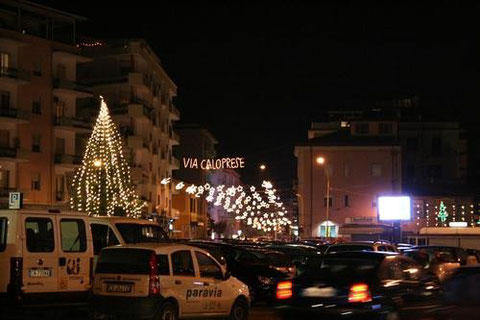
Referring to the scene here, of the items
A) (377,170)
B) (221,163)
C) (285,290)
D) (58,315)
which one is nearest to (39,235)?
(58,315)

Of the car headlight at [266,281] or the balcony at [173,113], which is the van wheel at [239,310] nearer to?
the car headlight at [266,281]

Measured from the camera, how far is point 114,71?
76312mm

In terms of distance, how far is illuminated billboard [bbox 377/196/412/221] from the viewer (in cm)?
5994

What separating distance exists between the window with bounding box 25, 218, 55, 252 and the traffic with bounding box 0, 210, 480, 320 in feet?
0.07

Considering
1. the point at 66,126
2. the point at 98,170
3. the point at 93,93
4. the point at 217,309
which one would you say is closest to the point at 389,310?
the point at 217,309

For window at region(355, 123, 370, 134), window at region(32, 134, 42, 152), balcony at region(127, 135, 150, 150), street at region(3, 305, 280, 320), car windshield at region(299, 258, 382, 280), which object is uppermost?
window at region(355, 123, 370, 134)

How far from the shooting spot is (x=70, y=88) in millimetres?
64875

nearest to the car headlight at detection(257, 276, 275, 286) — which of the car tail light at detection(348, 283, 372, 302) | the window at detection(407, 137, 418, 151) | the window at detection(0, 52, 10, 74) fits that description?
the car tail light at detection(348, 283, 372, 302)

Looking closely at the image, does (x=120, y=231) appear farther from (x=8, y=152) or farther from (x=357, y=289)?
(x=8, y=152)

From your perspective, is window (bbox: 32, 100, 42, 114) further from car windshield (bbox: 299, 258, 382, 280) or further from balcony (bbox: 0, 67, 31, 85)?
car windshield (bbox: 299, 258, 382, 280)

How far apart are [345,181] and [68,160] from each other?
31872 millimetres

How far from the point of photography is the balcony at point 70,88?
6394cm

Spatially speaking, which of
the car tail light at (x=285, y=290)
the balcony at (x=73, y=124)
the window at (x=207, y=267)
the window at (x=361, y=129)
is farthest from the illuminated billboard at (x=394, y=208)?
the car tail light at (x=285, y=290)

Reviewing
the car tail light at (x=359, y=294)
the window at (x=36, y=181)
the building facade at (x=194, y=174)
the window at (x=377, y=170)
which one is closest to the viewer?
the car tail light at (x=359, y=294)
